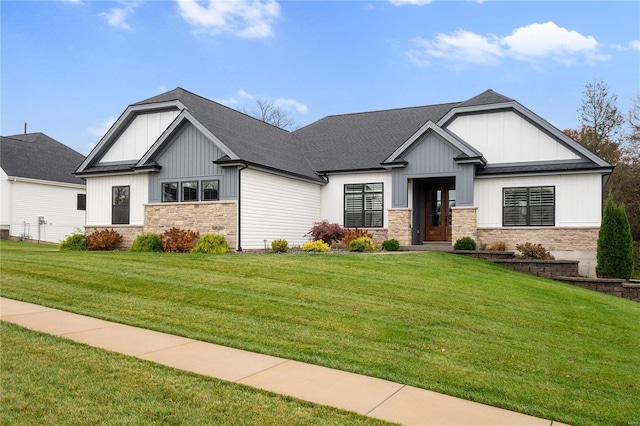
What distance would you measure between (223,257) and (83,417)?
1058cm

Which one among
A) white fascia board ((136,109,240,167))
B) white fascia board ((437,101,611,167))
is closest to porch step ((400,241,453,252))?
white fascia board ((437,101,611,167))

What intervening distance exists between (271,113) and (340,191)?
104 feet

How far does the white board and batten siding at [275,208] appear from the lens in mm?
18172

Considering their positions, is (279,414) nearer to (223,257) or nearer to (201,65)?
(223,257)

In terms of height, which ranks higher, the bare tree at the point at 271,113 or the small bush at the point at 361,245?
the bare tree at the point at 271,113

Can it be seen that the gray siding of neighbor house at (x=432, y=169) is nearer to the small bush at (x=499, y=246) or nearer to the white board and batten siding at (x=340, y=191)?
the white board and batten siding at (x=340, y=191)

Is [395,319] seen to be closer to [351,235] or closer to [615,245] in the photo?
[615,245]

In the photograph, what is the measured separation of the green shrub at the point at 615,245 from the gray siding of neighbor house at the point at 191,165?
12.6 meters

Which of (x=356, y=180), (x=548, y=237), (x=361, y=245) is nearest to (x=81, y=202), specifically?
(x=356, y=180)

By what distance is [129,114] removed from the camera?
21594mm

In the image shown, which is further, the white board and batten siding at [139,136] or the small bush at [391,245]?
the white board and batten siding at [139,136]

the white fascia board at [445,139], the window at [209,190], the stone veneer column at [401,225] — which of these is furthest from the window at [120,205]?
the stone veneer column at [401,225]

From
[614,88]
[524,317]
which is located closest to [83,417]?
[524,317]

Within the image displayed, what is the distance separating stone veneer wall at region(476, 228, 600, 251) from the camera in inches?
701
